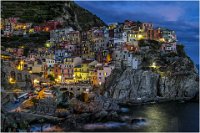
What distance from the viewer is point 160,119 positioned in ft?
132

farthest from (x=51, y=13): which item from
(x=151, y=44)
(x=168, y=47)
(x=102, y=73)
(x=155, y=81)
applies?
(x=155, y=81)

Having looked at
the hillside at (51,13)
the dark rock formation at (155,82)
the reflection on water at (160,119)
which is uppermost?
the hillside at (51,13)

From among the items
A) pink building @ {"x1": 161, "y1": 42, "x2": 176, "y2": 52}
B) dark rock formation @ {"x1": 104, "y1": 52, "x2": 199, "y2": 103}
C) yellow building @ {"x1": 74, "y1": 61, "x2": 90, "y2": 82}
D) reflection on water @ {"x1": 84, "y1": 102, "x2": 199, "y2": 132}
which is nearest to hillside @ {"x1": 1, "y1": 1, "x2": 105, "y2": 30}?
pink building @ {"x1": 161, "y1": 42, "x2": 176, "y2": 52}

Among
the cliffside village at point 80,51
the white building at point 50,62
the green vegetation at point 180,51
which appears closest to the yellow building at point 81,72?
the cliffside village at point 80,51

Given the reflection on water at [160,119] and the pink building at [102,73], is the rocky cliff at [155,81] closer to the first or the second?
the pink building at [102,73]

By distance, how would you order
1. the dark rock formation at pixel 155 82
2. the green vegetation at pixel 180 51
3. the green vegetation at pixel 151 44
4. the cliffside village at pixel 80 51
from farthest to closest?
the green vegetation at pixel 180 51 < the green vegetation at pixel 151 44 < the cliffside village at pixel 80 51 < the dark rock formation at pixel 155 82

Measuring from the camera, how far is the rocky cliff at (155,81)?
48.5 meters

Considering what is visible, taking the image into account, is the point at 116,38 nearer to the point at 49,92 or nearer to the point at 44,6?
the point at 49,92

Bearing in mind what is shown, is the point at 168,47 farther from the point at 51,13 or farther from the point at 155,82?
the point at 51,13

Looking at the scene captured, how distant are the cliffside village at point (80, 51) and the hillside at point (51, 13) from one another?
335 centimetres

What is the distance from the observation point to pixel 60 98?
43656 millimetres

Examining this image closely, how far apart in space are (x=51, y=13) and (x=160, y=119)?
3712 centimetres

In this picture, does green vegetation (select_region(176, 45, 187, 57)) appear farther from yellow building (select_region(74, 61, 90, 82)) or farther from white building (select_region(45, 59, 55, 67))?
white building (select_region(45, 59, 55, 67))

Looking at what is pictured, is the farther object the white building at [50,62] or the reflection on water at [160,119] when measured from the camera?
the white building at [50,62]
